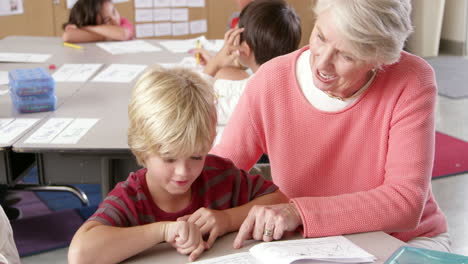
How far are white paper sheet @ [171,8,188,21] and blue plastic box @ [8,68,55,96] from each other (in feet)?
11.6

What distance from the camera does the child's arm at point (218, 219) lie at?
1.26m

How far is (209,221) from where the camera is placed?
49.6 inches

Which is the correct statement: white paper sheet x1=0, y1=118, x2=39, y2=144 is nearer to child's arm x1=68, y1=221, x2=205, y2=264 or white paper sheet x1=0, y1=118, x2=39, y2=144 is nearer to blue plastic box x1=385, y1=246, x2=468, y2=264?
child's arm x1=68, y1=221, x2=205, y2=264

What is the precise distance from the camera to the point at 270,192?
143 centimetres

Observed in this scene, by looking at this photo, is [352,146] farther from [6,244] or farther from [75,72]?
[75,72]

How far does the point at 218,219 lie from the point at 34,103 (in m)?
1.37

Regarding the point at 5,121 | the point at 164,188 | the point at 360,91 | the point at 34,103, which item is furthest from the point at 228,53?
the point at 164,188

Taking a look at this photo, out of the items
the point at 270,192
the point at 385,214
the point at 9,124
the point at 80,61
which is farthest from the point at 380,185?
the point at 80,61

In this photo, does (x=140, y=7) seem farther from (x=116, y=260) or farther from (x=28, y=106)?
(x=116, y=260)

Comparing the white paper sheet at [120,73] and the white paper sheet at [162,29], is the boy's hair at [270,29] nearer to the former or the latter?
the white paper sheet at [120,73]

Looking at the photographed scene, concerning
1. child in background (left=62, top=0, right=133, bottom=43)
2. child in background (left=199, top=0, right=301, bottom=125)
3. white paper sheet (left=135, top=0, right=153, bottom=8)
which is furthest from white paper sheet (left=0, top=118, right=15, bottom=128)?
white paper sheet (left=135, top=0, right=153, bottom=8)

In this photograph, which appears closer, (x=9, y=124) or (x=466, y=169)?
(x=9, y=124)

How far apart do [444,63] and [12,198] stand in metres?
4.91

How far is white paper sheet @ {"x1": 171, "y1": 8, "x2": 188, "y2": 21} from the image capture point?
584 centimetres
